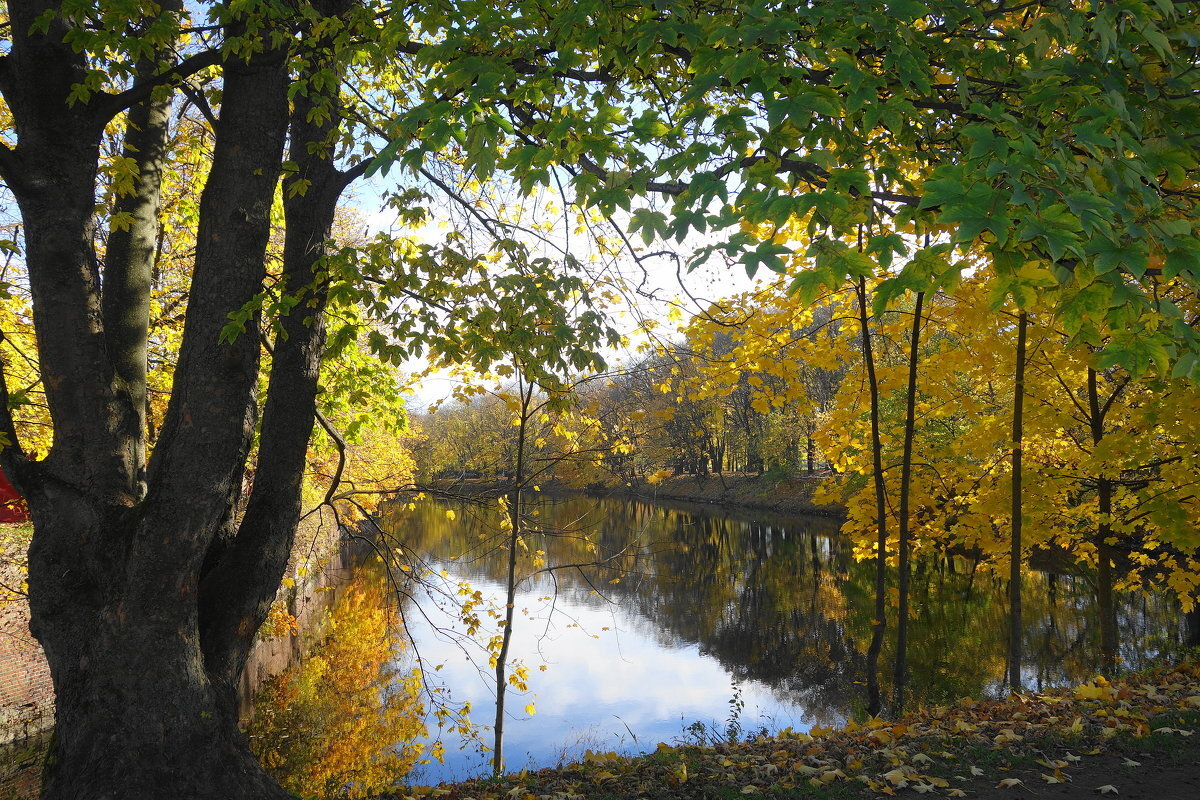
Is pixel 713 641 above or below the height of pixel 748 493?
below

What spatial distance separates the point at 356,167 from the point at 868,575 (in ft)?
68.0

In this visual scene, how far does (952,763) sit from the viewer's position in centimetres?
463

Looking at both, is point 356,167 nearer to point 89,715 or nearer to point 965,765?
point 89,715

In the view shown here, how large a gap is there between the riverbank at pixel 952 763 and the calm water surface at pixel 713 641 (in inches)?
85.9

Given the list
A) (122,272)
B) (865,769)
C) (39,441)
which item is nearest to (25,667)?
(39,441)

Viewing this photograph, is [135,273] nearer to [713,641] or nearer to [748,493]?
[713,641]

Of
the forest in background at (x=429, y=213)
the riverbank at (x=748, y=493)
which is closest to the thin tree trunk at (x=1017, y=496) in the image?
the forest in background at (x=429, y=213)

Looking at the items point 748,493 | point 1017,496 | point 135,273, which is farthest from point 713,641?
point 748,493

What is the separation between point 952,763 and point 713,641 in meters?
11.3

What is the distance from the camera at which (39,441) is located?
8.50 metres

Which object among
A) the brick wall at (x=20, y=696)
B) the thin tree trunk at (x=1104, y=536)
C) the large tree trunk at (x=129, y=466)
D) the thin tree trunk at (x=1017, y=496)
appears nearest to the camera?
the large tree trunk at (x=129, y=466)

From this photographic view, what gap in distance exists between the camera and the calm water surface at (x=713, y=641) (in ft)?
35.8

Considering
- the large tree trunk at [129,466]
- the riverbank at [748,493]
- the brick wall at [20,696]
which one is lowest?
the brick wall at [20,696]

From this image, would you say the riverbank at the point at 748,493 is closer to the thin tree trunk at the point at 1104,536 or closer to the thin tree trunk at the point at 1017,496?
the thin tree trunk at the point at 1104,536
